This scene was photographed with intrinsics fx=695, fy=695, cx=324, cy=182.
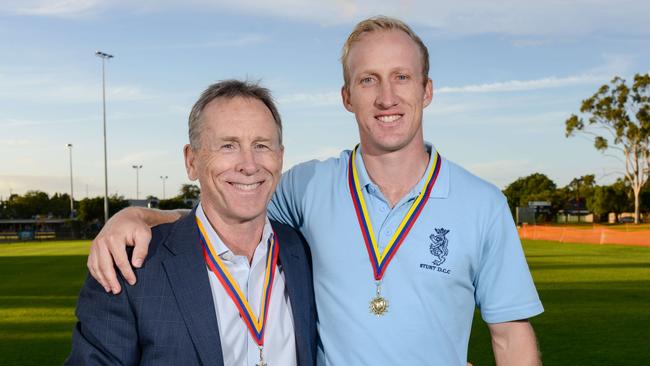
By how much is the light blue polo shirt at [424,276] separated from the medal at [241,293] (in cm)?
37

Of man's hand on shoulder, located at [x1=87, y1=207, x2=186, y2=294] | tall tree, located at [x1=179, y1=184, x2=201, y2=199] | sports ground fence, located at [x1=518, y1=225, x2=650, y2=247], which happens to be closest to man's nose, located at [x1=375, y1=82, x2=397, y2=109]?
man's hand on shoulder, located at [x1=87, y1=207, x2=186, y2=294]

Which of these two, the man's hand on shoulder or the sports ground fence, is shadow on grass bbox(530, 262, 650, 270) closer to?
the sports ground fence

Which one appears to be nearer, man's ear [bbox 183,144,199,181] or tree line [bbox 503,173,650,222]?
man's ear [bbox 183,144,199,181]

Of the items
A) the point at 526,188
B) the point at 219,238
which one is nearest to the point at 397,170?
the point at 219,238

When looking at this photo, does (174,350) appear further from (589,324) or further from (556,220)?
(556,220)

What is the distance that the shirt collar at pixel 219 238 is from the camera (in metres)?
3.13

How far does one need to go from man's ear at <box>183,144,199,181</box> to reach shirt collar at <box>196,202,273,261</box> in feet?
0.53

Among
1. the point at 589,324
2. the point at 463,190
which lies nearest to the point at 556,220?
the point at 589,324

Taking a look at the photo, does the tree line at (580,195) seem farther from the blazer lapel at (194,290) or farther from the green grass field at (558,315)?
the blazer lapel at (194,290)

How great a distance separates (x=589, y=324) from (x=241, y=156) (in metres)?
8.81

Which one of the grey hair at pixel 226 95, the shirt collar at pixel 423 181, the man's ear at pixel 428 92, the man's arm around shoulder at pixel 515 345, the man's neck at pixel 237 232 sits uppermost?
the man's ear at pixel 428 92

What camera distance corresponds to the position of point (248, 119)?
3076mm

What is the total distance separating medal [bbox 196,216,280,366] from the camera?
2.99m

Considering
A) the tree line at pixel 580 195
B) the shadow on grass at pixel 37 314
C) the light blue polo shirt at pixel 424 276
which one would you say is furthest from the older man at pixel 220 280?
the tree line at pixel 580 195
